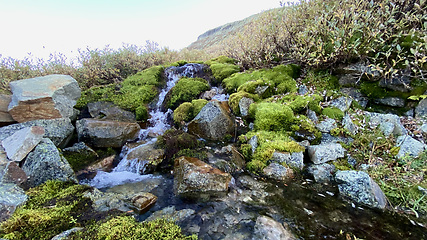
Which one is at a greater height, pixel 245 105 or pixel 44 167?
pixel 44 167

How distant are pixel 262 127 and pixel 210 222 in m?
4.33

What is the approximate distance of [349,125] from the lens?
20.0ft

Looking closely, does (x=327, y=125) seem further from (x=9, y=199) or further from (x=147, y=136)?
(x=9, y=199)

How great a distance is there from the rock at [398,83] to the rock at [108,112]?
10704 mm

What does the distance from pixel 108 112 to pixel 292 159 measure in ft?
27.7

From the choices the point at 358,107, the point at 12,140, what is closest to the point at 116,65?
the point at 12,140

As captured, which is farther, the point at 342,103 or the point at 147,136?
Answer: the point at 147,136

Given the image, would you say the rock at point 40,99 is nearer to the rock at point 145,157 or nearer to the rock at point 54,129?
the rock at point 54,129

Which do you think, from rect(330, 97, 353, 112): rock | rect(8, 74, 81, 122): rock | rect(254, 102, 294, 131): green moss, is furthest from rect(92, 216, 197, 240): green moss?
rect(330, 97, 353, 112): rock

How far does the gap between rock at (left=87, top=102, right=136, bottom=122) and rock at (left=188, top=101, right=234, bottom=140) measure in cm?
351

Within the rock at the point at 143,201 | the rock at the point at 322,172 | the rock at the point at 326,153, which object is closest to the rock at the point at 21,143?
the rock at the point at 143,201

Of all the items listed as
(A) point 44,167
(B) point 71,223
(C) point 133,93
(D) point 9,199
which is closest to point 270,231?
(B) point 71,223

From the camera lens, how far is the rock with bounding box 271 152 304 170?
5.65 m

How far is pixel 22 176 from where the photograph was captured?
4.45 metres
